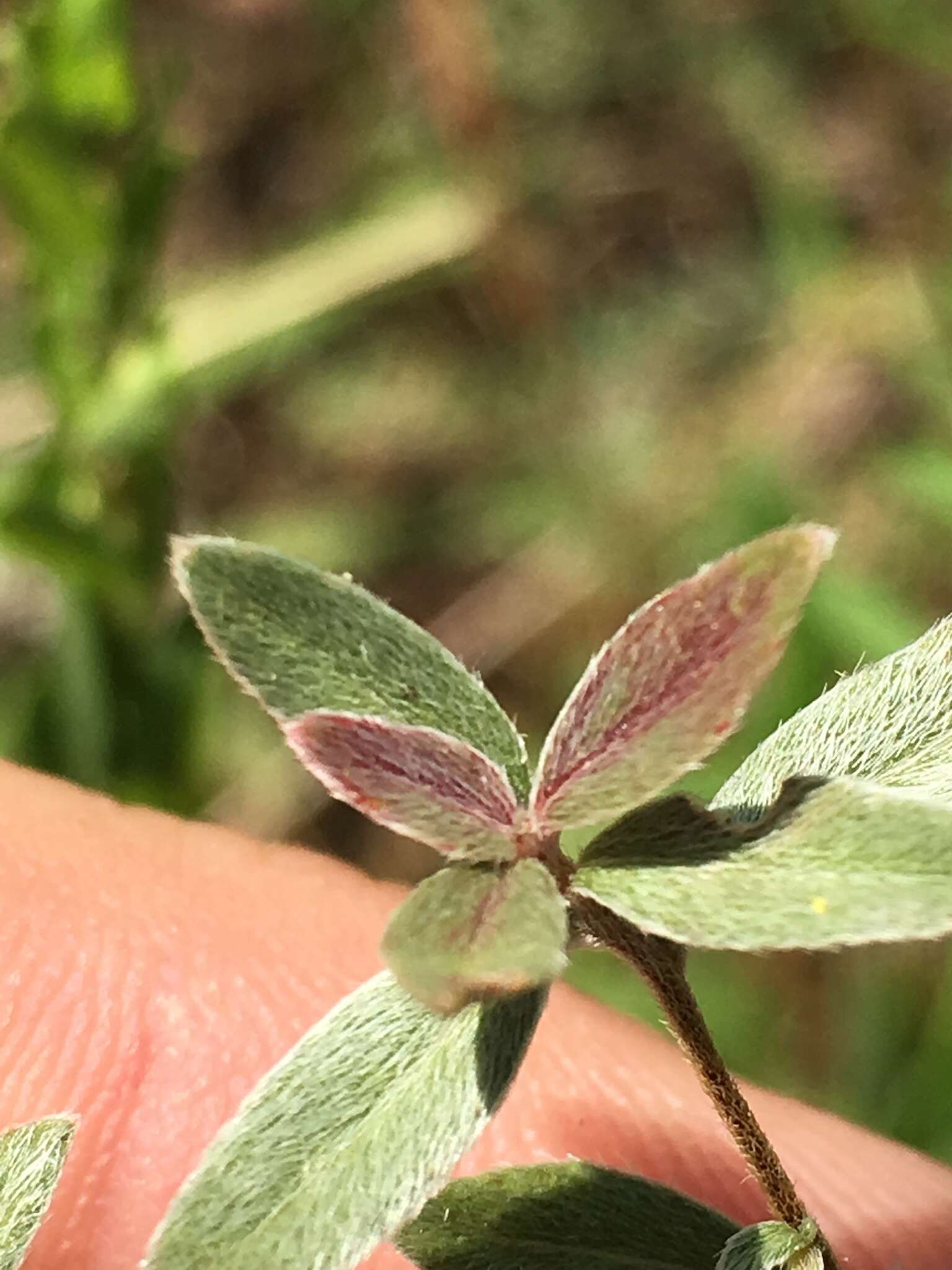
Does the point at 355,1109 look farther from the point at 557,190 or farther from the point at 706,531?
the point at 557,190

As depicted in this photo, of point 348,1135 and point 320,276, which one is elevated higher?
point 320,276

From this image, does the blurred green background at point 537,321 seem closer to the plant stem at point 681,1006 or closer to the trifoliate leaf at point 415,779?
the plant stem at point 681,1006

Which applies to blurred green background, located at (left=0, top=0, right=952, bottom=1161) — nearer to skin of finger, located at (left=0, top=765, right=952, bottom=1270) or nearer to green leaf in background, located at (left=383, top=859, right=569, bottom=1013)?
skin of finger, located at (left=0, top=765, right=952, bottom=1270)

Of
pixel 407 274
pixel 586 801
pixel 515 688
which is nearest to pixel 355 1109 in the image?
pixel 586 801

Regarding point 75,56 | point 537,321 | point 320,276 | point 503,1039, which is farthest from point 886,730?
point 537,321

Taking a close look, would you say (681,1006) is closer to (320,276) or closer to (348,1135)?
(348,1135)

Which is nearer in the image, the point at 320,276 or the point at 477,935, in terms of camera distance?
the point at 477,935

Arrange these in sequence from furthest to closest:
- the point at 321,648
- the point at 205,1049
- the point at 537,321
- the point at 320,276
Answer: the point at 537,321
the point at 320,276
the point at 205,1049
the point at 321,648

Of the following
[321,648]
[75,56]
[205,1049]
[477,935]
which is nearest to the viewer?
[477,935]
